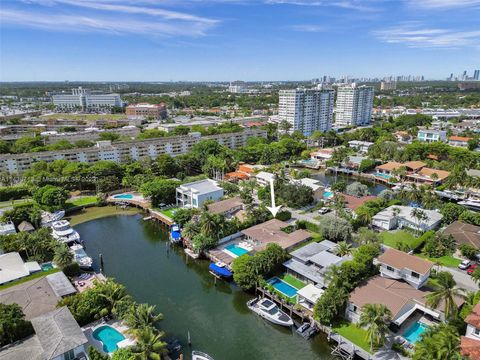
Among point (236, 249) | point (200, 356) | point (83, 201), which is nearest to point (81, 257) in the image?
point (236, 249)

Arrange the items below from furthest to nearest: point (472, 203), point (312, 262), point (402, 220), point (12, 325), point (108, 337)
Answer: point (472, 203) < point (402, 220) < point (312, 262) < point (108, 337) < point (12, 325)

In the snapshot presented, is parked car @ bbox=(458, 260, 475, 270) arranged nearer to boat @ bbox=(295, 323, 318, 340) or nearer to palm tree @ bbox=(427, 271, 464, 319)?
palm tree @ bbox=(427, 271, 464, 319)

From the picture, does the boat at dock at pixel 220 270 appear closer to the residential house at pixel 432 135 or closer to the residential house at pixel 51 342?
the residential house at pixel 51 342

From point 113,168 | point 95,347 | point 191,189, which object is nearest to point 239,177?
point 191,189

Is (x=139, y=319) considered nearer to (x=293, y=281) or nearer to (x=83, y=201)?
(x=293, y=281)

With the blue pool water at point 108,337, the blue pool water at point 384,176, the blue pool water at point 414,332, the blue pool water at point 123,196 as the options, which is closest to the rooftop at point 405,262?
the blue pool water at point 414,332

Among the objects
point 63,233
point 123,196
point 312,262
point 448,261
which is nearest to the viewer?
point 312,262

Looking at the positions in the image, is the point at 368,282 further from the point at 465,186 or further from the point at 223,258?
the point at 465,186
